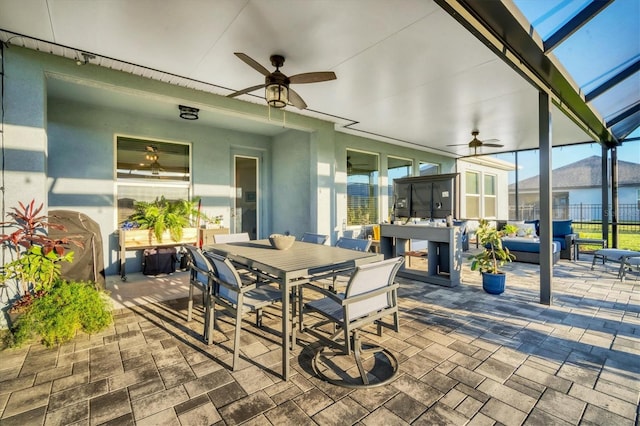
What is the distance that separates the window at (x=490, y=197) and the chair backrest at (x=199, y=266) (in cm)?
1086

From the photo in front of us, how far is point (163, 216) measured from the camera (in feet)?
16.5

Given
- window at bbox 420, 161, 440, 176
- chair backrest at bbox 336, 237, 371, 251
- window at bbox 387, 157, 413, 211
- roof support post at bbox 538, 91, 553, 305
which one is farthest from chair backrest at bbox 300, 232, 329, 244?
window at bbox 420, 161, 440, 176

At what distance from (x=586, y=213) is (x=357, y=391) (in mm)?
12889

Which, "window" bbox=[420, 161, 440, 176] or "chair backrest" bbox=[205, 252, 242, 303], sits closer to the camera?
"chair backrest" bbox=[205, 252, 242, 303]

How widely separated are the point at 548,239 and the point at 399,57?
2.84 metres

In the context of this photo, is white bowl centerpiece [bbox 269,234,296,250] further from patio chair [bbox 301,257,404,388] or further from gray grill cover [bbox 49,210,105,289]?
gray grill cover [bbox 49,210,105,289]

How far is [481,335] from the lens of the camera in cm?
278

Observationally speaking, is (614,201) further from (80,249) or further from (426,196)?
(80,249)

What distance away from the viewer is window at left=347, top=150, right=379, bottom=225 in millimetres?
7293

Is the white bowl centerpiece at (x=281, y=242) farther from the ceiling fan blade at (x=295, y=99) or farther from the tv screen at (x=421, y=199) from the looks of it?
the tv screen at (x=421, y=199)

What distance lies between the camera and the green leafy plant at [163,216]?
495 centimetres

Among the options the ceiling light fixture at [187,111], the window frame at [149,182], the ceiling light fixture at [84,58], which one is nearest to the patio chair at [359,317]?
the ceiling light fixture at [84,58]

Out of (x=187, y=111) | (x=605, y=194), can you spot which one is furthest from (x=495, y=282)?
(x=605, y=194)

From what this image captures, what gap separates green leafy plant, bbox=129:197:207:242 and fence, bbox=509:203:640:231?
27.0ft
